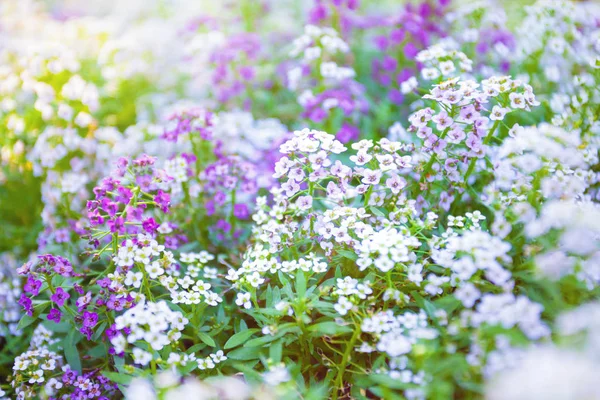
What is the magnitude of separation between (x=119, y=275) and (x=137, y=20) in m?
4.99

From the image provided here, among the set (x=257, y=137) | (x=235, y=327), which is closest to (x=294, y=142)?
(x=235, y=327)

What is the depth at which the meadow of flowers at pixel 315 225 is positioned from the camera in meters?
1.73

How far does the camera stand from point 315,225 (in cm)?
235

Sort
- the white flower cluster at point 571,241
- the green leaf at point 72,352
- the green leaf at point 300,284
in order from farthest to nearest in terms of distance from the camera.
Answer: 1. the green leaf at point 72,352
2. the green leaf at point 300,284
3. the white flower cluster at point 571,241

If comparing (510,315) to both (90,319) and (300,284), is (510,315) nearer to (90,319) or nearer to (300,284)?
(300,284)

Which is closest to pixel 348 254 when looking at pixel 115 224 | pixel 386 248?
pixel 386 248

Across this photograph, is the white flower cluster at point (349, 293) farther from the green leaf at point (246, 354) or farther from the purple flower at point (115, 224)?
the purple flower at point (115, 224)

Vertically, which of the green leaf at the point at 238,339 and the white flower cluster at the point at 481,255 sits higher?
the white flower cluster at the point at 481,255

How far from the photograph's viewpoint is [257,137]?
3.44m

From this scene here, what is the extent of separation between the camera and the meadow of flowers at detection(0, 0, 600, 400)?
1.73 meters

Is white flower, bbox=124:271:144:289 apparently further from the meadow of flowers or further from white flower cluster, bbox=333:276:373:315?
white flower cluster, bbox=333:276:373:315

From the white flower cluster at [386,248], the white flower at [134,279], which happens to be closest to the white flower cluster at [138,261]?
the white flower at [134,279]

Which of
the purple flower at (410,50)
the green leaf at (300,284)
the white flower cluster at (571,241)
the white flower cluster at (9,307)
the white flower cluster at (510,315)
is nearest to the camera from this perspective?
the white flower cluster at (571,241)

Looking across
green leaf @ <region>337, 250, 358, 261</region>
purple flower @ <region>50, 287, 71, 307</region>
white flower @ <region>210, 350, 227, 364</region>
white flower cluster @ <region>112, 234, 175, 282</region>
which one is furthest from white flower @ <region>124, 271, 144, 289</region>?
green leaf @ <region>337, 250, 358, 261</region>
